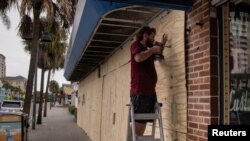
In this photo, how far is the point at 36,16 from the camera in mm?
16500

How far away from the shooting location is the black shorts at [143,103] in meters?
5.02

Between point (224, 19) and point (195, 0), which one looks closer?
point (224, 19)

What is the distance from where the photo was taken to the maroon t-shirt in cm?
513

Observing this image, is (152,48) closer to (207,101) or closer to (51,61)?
(207,101)

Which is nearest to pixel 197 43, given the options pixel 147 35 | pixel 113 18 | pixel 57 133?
pixel 147 35

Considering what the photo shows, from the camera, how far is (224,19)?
4.50 meters

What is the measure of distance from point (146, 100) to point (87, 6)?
212cm

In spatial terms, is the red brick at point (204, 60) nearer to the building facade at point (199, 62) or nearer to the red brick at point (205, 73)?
the building facade at point (199, 62)

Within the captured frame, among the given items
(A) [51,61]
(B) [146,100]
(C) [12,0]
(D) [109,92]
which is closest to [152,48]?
(B) [146,100]

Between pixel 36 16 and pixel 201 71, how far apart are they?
42.7ft

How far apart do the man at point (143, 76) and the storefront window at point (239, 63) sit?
41.9 inches

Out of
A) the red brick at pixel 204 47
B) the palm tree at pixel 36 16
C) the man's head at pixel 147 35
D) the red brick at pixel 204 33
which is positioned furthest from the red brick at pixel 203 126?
the palm tree at pixel 36 16

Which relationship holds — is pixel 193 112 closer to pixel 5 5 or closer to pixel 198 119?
pixel 198 119

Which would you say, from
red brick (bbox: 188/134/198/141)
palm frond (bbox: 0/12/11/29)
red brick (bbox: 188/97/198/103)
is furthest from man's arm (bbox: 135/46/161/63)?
palm frond (bbox: 0/12/11/29)
